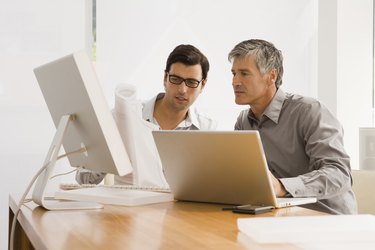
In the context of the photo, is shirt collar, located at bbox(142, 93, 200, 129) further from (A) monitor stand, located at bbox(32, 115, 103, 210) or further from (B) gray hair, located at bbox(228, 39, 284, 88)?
(A) monitor stand, located at bbox(32, 115, 103, 210)

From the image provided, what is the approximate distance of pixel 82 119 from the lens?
1739 millimetres

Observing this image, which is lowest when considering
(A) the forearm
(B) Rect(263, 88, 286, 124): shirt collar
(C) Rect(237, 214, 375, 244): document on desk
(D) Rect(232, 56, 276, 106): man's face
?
(A) the forearm

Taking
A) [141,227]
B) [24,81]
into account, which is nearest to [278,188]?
[141,227]

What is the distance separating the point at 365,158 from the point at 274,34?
1.36 m

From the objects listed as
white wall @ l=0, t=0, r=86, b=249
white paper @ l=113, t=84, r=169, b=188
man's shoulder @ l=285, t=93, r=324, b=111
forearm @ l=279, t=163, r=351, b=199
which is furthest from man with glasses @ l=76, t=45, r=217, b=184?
white wall @ l=0, t=0, r=86, b=249

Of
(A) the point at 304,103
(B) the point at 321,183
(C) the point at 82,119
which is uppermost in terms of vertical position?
(C) the point at 82,119

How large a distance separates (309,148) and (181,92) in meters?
0.84

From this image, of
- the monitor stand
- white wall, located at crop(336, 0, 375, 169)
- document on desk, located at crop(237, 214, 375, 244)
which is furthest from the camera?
white wall, located at crop(336, 0, 375, 169)

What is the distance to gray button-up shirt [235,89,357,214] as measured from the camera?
7.09 ft

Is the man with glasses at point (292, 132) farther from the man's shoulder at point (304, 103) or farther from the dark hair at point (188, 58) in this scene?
the dark hair at point (188, 58)

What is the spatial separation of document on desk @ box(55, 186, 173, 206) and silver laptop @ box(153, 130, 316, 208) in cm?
7

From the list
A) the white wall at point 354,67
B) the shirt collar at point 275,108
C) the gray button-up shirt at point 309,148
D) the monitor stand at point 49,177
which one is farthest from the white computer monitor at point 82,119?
the white wall at point 354,67

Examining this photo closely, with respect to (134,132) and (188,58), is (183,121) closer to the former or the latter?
(188,58)

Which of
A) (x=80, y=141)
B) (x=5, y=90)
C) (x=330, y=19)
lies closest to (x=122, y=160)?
(x=80, y=141)
